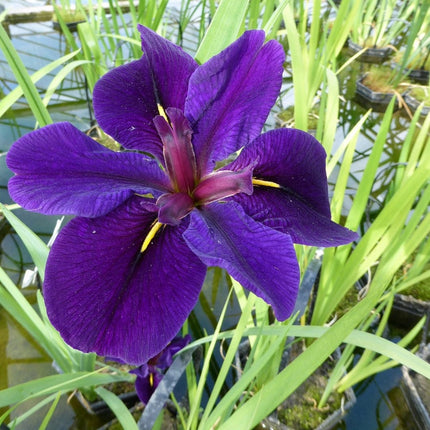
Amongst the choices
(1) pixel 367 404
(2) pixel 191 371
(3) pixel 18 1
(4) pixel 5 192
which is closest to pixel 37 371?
(2) pixel 191 371

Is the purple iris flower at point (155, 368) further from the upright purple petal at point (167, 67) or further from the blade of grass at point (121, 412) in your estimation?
the upright purple petal at point (167, 67)

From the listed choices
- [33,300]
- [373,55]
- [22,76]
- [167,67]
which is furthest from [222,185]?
[373,55]

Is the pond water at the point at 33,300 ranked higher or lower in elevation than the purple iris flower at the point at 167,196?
lower

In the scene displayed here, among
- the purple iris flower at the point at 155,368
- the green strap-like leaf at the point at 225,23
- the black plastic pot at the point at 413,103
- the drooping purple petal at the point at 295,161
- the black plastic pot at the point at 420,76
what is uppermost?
the green strap-like leaf at the point at 225,23

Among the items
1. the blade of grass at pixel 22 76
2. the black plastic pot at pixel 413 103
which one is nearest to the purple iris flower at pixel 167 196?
the blade of grass at pixel 22 76

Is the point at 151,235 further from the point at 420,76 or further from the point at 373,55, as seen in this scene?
the point at 373,55

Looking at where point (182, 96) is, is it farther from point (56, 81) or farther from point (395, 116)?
point (395, 116)

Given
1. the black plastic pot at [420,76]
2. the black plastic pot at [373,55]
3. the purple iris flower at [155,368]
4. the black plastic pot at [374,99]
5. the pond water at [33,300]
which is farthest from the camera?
the black plastic pot at [373,55]

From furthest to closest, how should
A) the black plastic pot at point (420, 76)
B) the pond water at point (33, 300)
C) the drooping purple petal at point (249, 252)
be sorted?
1. the black plastic pot at point (420, 76)
2. the pond water at point (33, 300)
3. the drooping purple petal at point (249, 252)
